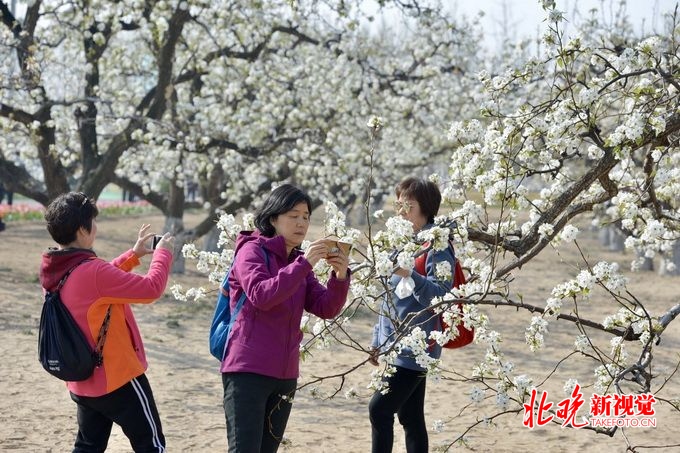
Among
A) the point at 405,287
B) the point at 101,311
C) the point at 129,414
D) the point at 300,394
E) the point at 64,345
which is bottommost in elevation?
the point at 300,394

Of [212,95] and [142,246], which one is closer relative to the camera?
[142,246]

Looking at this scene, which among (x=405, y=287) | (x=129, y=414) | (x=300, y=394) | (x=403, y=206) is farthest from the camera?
(x=300, y=394)

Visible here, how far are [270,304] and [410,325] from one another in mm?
940

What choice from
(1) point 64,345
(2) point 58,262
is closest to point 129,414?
(1) point 64,345

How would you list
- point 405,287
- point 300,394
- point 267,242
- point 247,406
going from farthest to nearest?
point 300,394, point 405,287, point 267,242, point 247,406

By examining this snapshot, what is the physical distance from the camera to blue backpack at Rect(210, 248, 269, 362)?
3.53 metres

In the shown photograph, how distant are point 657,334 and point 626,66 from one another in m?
1.33

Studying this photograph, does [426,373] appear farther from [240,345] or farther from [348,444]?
[348,444]

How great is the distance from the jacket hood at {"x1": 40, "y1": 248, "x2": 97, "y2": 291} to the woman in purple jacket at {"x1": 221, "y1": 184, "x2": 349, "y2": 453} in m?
0.66

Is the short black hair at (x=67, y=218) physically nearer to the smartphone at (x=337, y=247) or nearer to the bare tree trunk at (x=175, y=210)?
the smartphone at (x=337, y=247)

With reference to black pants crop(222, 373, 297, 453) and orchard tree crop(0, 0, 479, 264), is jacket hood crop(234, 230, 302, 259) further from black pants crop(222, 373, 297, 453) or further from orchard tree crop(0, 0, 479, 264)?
orchard tree crop(0, 0, 479, 264)

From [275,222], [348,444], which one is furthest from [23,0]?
[275,222]

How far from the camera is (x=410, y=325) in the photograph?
405 centimetres

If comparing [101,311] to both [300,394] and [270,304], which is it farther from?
[300,394]
